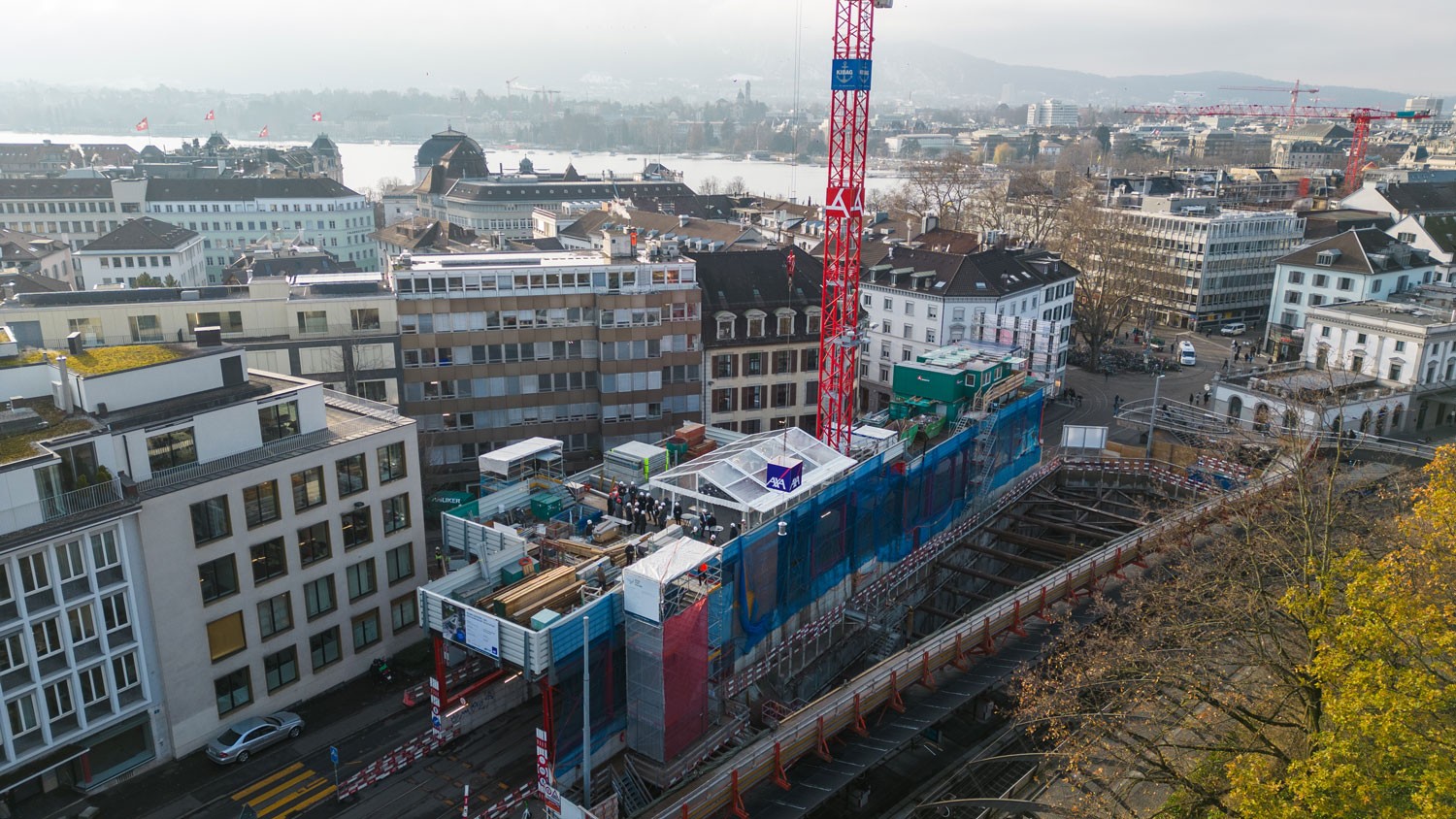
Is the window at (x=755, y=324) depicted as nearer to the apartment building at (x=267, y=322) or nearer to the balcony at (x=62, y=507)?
the apartment building at (x=267, y=322)

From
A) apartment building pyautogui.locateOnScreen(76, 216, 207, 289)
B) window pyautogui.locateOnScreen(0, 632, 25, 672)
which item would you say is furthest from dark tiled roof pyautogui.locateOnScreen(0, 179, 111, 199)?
window pyautogui.locateOnScreen(0, 632, 25, 672)

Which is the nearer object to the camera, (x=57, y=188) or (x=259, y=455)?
(x=259, y=455)

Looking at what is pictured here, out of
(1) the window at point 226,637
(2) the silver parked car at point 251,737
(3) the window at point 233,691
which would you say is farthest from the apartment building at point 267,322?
(2) the silver parked car at point 251,737

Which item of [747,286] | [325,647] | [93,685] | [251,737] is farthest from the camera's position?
[747,286]

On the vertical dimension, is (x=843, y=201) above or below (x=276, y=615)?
above

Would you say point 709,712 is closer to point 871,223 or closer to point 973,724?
point 973,724

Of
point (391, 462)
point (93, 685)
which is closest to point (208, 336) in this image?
point (391, 462)

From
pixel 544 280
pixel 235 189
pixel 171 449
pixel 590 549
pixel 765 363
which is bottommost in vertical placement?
pixel 590 549

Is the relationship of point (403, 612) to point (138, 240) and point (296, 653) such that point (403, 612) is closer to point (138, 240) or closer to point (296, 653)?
point (296, 653)
